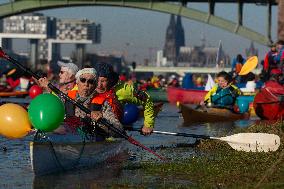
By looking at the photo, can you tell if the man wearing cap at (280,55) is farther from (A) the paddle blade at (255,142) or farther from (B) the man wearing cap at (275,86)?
(A) the paddle blade at (255,142)

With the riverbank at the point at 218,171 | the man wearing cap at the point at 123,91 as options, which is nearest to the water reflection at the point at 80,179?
the riverbank at the point at 218,171

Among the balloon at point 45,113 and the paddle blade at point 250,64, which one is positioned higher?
the balloon at point 45,113

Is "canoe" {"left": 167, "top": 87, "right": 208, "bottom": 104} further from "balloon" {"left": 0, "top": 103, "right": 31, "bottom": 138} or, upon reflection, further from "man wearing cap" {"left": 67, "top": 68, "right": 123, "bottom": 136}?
"balloon" {"left": 0, "top": 103, "right": 31, "bottom": 138}

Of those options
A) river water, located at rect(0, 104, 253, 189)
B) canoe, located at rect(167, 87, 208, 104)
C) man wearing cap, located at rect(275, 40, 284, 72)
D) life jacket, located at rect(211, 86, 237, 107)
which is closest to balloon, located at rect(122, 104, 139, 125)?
river water, located at rect(0, 104, 253, 189)

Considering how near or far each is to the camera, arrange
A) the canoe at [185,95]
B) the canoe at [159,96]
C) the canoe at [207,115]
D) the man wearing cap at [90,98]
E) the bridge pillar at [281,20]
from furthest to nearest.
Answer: the bridge pillar at [281,20]
the canoe at [159,96]
the canoe at [185,95]
the canoe at [207,115]
the man wearing cap at [90,98]

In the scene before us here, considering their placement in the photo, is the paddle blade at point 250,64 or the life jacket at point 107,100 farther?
the paddle blade at point 250,64

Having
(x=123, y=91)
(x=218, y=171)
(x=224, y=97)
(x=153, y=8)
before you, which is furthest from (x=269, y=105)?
(x=153, y=8)

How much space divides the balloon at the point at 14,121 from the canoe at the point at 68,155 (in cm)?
23

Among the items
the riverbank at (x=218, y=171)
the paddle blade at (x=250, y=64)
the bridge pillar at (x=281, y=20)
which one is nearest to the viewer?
the riverbank at (x=218, y=171)

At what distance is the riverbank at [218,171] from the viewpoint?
740 centimetres

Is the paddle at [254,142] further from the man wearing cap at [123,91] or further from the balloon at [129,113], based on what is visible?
the balloon at [129,113]

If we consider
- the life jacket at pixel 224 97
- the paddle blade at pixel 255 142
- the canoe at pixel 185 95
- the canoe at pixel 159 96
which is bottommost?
the canoe at pixel 159 96

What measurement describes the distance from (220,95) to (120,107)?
8.47 metres

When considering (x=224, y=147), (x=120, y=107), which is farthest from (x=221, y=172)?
(x=224, y=147)
